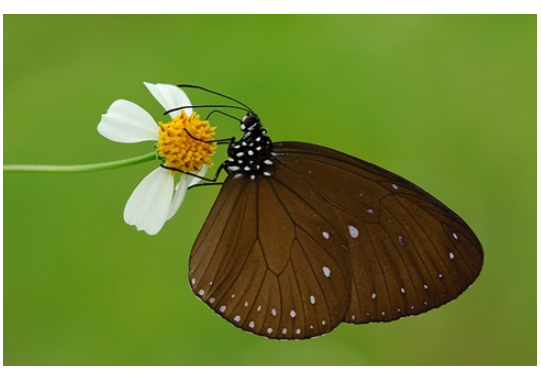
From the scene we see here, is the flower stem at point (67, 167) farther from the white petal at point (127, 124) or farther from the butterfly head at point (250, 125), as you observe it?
the butterfly head at point (250, 125)

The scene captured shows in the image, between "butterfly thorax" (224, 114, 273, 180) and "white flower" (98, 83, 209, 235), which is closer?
"white flower" (98, 83, 209, 235)

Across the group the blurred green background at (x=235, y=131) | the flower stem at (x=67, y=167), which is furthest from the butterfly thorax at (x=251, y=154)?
the blurred green background at (x=235, y=131)

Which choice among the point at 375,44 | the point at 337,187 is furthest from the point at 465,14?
the point at 337,187

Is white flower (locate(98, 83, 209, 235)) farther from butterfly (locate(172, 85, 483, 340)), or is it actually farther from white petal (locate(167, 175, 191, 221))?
butterfly (locate(172, 85, 483, 340))

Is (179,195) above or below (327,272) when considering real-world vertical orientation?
above

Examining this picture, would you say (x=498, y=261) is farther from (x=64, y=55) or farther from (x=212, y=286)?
(x=64, y=55)

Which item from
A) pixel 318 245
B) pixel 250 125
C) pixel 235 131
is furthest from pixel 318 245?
pixel 235 131

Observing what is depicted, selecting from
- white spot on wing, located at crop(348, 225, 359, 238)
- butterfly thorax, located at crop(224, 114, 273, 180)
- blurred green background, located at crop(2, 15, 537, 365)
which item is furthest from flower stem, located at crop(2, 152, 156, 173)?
blurred green background, located at crop(2, 15, 537, 365)

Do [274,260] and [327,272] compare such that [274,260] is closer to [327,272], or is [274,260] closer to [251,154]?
[327,272]
